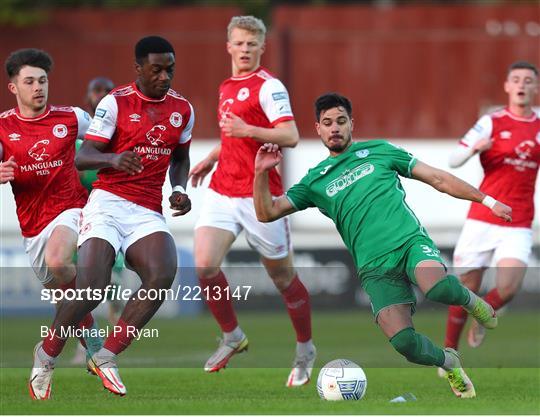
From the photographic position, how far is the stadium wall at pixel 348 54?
938 inches

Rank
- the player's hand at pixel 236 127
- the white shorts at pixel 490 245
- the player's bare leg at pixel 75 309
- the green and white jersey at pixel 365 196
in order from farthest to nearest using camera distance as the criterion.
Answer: the white shorts at pixel 490 245, the player's hand at pixel 236 127, the green and white jersey at pixel 365 196, the player's bare leg at pixel 75 309

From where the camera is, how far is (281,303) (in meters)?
21.2

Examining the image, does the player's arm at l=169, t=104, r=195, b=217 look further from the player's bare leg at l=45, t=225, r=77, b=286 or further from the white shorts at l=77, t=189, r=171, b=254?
the player's bare leg at l=45, t=225, r=77, b=286

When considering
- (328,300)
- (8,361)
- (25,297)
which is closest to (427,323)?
(328,300)

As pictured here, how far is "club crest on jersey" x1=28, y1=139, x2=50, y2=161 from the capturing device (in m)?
11.2

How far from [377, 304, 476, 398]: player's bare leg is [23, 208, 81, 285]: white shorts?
2.63 meters

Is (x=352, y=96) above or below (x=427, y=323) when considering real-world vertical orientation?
above

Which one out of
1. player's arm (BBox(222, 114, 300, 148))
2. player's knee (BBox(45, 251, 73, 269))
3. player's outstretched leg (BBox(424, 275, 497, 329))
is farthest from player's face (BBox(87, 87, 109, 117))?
player's outstretched leg (BBox(424, 275, 497, 329))

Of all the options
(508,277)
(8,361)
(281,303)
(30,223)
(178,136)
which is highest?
(178,136)

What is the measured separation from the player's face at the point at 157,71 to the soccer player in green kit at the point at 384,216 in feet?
3.07

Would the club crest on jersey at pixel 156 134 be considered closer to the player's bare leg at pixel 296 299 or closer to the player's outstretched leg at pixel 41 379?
the player's outstretched leg at pixel 41 379

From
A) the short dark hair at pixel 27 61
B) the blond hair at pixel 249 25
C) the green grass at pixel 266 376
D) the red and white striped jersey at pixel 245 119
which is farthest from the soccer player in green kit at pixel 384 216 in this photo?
the short dark hair at pixel 27 61

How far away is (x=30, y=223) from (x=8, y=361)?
3.13 metres

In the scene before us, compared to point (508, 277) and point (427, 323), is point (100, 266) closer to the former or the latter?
point (508, 277)
